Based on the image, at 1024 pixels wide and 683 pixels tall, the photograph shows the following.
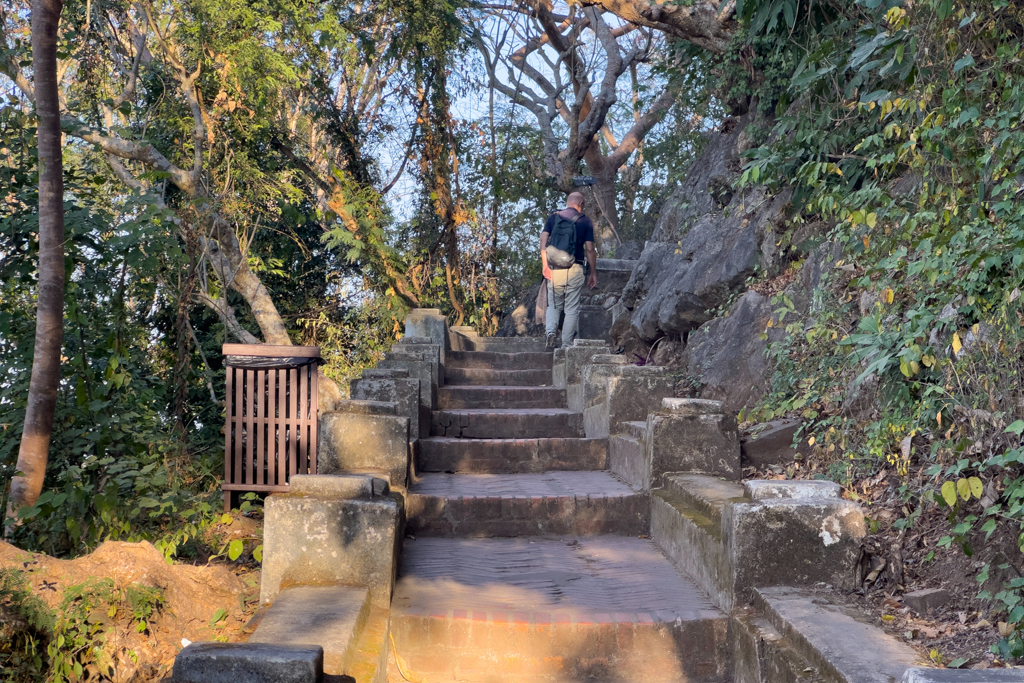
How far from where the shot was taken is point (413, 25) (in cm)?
1016

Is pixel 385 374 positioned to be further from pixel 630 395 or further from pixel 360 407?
pixel 630 395

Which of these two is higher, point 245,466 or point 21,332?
point 21,332

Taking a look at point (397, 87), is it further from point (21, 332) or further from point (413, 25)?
point (21, 332)

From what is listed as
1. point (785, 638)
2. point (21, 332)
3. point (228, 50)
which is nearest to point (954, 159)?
point (785, 638)

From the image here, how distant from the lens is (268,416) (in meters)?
5.42

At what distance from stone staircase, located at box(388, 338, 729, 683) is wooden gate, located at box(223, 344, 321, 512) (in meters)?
0.94

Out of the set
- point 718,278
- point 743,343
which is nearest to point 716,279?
point 718,278

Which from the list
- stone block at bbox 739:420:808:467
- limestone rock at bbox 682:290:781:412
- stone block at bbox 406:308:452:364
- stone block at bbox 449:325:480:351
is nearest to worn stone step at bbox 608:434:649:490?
stone block at bbox 739:420:808:467

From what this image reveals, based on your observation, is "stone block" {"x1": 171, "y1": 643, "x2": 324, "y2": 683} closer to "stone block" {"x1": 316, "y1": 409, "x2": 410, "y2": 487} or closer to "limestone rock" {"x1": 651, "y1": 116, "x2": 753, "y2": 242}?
"stone block" {"x1": 316, "y1": 409, "x2": 410, "y2": 487}

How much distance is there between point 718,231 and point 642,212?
12.0 meters

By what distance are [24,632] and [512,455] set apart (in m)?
3.56

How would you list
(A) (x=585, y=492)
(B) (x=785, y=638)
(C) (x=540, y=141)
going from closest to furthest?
(B) (x=785, y=638), (A) (x=585, y=492), (C) (x=540, y=141)

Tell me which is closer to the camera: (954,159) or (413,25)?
(954,159)

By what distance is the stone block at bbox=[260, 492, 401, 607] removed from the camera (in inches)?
135
